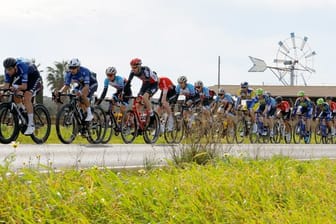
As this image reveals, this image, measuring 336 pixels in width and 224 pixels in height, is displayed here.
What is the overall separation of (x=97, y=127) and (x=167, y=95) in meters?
3.83

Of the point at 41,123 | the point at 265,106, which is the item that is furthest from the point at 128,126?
the point at 265,106

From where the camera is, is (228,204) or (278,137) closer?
(228,204)

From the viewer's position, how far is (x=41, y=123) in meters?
13.0

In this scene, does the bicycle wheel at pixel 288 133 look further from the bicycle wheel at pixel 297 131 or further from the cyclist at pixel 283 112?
the bicycle wheel at pixel 297 131

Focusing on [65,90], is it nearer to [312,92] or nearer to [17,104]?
[17,104]

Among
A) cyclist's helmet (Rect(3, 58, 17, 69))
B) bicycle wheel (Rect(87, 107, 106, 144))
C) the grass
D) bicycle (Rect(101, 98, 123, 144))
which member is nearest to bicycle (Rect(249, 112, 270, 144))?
bicycle (Rect(101, 98, 123, 144))

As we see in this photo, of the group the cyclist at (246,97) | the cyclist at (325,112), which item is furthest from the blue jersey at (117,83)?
the cyclist at (325,112)

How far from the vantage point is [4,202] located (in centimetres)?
545

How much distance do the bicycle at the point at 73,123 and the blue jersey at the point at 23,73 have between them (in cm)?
107

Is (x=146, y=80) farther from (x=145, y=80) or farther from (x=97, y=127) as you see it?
(x=97, y=127)

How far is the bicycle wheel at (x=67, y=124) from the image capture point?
13.4 meters

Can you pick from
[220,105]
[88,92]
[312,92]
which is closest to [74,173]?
[88,92]

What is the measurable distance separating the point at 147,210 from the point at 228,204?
74 centimetres

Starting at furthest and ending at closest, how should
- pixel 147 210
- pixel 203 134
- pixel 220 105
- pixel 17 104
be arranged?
pixel 220 105
pixel 17 104
pixel 203 134
pixel 147 210
